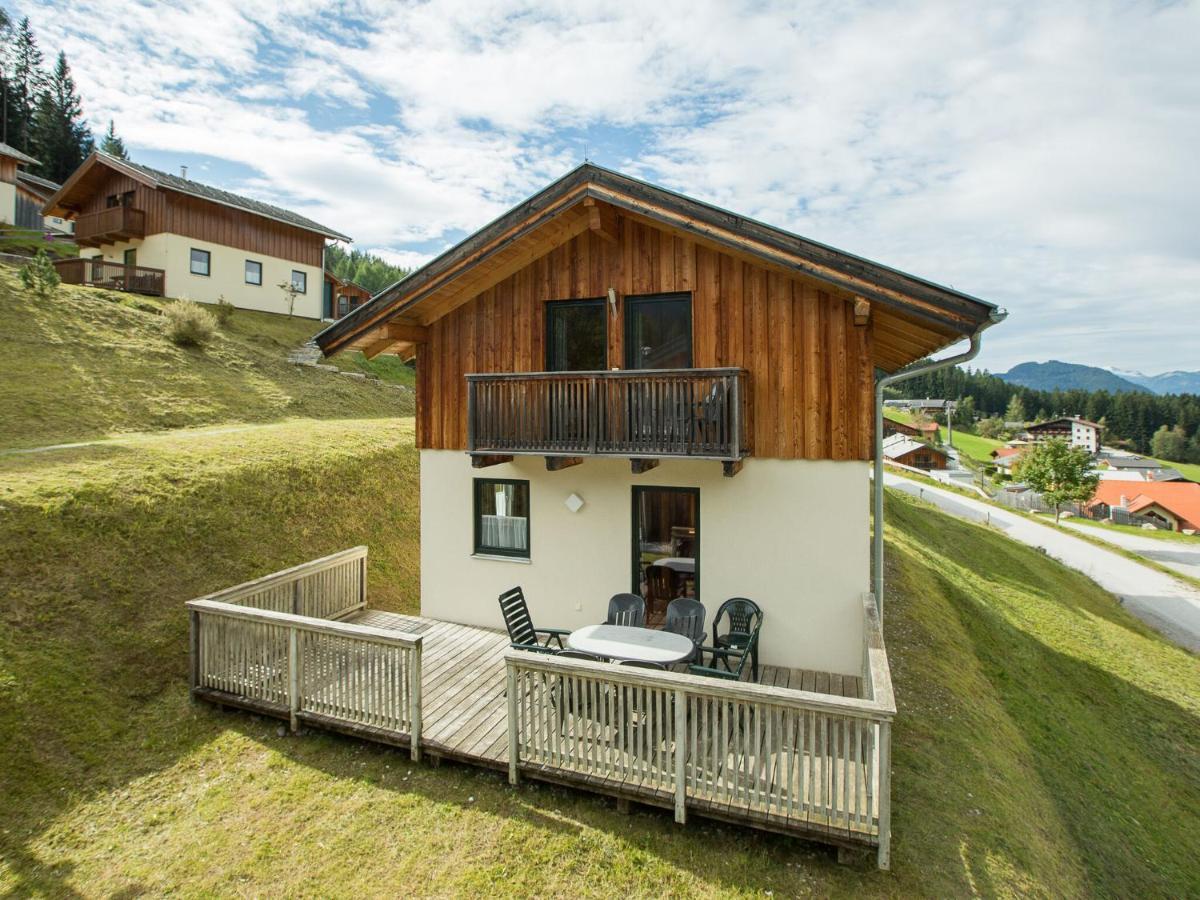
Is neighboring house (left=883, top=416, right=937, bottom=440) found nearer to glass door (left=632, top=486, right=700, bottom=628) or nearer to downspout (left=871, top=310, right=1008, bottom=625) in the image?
downspout (left=871, top=310, right=1008, bottom=625)

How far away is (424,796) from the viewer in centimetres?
577

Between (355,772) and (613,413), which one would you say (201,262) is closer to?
(613,413)

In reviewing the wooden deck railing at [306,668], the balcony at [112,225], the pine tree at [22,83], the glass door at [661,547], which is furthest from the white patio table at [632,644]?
the pine tree at [22,83]

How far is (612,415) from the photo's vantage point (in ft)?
26.8

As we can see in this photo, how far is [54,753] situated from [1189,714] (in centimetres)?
1710

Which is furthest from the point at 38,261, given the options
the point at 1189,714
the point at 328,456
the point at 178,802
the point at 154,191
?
the point at 1189,714

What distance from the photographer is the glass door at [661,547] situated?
8797 mm

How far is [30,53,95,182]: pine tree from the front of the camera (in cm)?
4144

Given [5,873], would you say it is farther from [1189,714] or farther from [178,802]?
[1189,714]

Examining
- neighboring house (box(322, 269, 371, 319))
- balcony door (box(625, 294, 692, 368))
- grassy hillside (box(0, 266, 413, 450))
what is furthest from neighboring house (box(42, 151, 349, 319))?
balcony door (box(625, 294, 692, 368))

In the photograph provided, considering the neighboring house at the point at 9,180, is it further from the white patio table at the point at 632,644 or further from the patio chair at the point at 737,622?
the patio chair at the point at 737,622

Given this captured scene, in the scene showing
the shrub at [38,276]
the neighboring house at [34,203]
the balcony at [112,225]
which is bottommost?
the shrub at [38,276]

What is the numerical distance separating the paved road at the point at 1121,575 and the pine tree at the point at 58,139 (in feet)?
208

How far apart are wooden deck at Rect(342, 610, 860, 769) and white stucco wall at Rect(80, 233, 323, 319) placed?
75.7 feet
